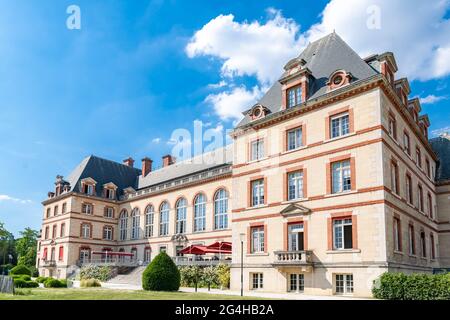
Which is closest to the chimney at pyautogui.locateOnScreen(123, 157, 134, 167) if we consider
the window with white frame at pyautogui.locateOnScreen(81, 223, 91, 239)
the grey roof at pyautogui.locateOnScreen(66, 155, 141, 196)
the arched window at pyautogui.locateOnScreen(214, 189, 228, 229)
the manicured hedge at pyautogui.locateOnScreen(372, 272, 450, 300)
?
the grey roof at pyautogui.locateOnScreen(66, 155, 141, 196)

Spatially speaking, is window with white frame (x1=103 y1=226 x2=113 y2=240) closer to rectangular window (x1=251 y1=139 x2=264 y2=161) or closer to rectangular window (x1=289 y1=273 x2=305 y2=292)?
rectangular window (x1=251 y1=139 x2=264 y2=161)

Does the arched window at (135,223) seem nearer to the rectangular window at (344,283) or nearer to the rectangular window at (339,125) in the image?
the rectangular window at (339,125)

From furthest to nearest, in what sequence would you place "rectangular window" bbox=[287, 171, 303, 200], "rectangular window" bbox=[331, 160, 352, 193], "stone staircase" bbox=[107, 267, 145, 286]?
"stone staircase" bbox=[107, 267, 145, 286], "rectangular window" bbox=[287, 171, 303, 200], "rectangular window" bbox=[331, 160, 352, 193]

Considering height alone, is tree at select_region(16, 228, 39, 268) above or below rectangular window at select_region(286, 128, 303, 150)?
below

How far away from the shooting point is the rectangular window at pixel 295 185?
24562 mm

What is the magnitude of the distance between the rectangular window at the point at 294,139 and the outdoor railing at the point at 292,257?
6319 mm

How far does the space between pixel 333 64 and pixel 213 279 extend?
53.3ft

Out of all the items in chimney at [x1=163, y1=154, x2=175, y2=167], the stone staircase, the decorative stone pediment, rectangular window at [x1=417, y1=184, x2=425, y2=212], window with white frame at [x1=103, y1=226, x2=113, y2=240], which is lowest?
the stone staircase

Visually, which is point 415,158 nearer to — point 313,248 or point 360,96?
Result: point 360,96

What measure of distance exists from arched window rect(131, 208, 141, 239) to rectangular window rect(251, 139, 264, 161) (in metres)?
24.8

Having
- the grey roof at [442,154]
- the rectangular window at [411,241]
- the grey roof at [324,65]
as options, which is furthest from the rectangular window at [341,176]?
the grey roof at [442,154]

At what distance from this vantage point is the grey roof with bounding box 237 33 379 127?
24.0m

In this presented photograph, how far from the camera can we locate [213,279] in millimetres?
28906
